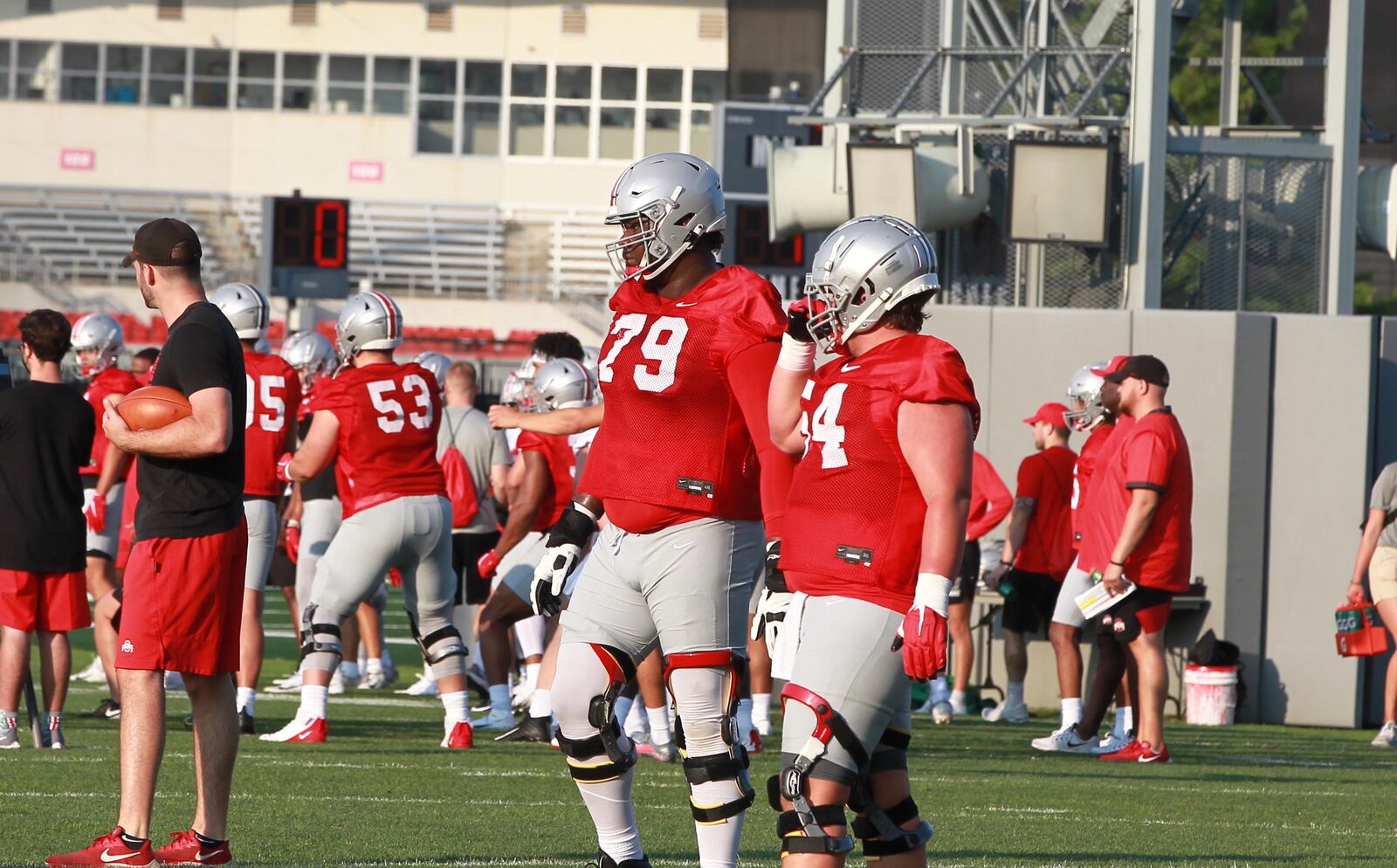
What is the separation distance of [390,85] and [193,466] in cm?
4116

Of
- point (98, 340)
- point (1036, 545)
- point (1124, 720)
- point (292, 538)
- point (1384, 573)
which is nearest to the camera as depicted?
point (1124, 720)

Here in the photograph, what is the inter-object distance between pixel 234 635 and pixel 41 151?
42.4m

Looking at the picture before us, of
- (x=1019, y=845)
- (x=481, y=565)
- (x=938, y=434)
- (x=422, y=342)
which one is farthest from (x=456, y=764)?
(x=422, y=342)

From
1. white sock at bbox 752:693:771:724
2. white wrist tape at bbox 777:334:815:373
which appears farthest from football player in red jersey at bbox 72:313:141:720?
white wrist tape at bbox 777:334:815:373

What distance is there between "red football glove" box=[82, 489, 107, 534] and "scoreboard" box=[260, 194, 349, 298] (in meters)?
9.42

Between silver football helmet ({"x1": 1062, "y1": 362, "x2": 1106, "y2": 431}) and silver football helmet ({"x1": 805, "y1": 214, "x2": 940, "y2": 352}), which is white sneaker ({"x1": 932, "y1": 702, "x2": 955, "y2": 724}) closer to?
silver football helmet ({"x1": 1062, "y1": 362, "x2": 1106, "y2": 431})

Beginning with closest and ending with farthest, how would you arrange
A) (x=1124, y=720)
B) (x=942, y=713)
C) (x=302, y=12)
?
(x=1124, y=720)
(x=942, y=713)
(x=302, y=12)

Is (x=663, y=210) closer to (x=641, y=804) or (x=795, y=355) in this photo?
(x=795, y=355)

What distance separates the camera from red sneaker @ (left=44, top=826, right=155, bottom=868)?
18.8ft

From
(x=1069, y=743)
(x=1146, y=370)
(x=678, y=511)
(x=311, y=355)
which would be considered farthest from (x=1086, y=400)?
(x=678, y=511)

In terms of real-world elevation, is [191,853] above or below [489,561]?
below

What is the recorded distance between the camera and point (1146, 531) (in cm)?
991

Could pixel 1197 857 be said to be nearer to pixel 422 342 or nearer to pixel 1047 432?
pixel 1047 432

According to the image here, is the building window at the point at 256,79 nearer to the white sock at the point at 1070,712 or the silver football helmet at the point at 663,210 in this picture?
the white sock at the point at 1070,712
